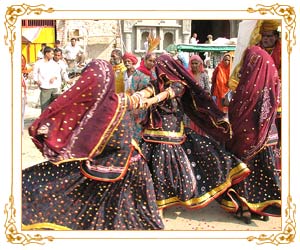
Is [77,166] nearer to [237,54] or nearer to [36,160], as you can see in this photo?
[237,54]

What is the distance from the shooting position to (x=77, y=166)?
3859 millimetres

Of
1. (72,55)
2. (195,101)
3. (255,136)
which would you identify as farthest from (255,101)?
(72,55)

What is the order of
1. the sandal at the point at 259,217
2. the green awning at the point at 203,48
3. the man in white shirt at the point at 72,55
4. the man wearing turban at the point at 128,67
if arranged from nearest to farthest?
the sandal at the point at 259,217 → the man wearing turban at the point at 128,67 → the man in white shirt at the point at 72,55 → the green awning at the point at 203,48

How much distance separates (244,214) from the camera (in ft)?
14.6

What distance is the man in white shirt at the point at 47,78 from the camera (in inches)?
345

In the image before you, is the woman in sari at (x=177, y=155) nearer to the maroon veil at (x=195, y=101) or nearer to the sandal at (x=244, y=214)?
the maroon veil at (x=195, y=101)

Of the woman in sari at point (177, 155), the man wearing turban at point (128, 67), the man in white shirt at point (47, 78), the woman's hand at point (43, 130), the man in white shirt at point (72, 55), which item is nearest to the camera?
the woman's hand at point (43, 130)

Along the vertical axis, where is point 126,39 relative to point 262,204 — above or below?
above

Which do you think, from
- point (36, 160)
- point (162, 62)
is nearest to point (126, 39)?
point (36, 160)

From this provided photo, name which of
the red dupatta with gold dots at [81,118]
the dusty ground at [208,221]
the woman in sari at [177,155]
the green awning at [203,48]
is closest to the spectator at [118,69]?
the woman in sari at [177,155]

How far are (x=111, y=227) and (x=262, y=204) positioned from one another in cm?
158

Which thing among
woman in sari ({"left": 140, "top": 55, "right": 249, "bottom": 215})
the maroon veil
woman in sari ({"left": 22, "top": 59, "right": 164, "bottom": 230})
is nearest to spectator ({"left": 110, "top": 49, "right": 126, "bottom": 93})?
the maroon veil

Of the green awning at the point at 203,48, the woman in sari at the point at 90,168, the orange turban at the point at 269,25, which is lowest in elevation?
the woman in sari at the point at 90,168
